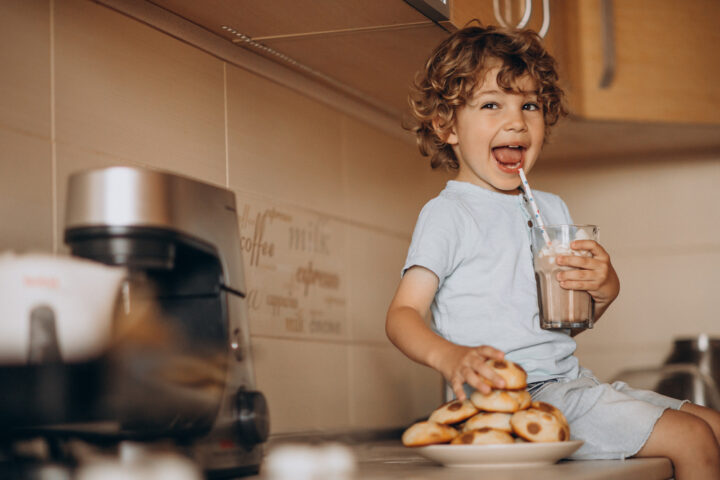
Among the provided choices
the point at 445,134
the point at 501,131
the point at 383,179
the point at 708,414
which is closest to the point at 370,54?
the point at 445,134

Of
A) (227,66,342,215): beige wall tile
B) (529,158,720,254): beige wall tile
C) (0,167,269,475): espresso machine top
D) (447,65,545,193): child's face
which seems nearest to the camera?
(0,167,269,475): espresso machine top

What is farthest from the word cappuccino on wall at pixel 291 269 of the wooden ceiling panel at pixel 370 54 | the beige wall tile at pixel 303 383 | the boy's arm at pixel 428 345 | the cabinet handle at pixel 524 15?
the cabinet handle at pixel 524 15

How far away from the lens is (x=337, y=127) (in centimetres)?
180

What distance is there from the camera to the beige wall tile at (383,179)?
1.85 metres

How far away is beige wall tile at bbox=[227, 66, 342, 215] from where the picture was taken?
1.45 meters

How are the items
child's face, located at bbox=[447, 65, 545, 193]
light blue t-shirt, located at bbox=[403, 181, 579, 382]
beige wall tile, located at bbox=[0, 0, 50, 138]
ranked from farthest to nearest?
child's face, located at bbox=[447, 65, 545, 193] < light blue t-shirt, located at bbox=[403, 181, 579, 382] < beige wall tile, located at bbox=[0, 0, 50, 138]

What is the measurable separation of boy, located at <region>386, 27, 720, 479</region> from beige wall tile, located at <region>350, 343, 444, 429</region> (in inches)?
21.3

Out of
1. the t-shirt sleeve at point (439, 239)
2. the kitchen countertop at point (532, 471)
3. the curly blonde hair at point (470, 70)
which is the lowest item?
the kitchen countertop at point (532, 471)

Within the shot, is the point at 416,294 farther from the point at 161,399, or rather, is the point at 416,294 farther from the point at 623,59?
the point at 623,59

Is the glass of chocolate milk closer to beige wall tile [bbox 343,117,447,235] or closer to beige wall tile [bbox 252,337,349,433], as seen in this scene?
beige wall tile [bbox 252,337,349,433]

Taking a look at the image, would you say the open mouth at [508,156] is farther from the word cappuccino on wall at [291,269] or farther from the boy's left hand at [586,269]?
the word cappuccino on wall at [291,269]

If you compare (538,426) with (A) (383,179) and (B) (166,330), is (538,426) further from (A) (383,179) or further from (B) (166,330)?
(A) (383,179)

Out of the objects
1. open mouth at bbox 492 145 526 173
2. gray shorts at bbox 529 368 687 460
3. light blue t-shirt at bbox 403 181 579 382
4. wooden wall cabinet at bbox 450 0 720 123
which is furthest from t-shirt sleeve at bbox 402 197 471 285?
wooden wall cabinet at bbox 450 0 720 123

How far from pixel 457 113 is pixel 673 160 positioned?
1.15m
